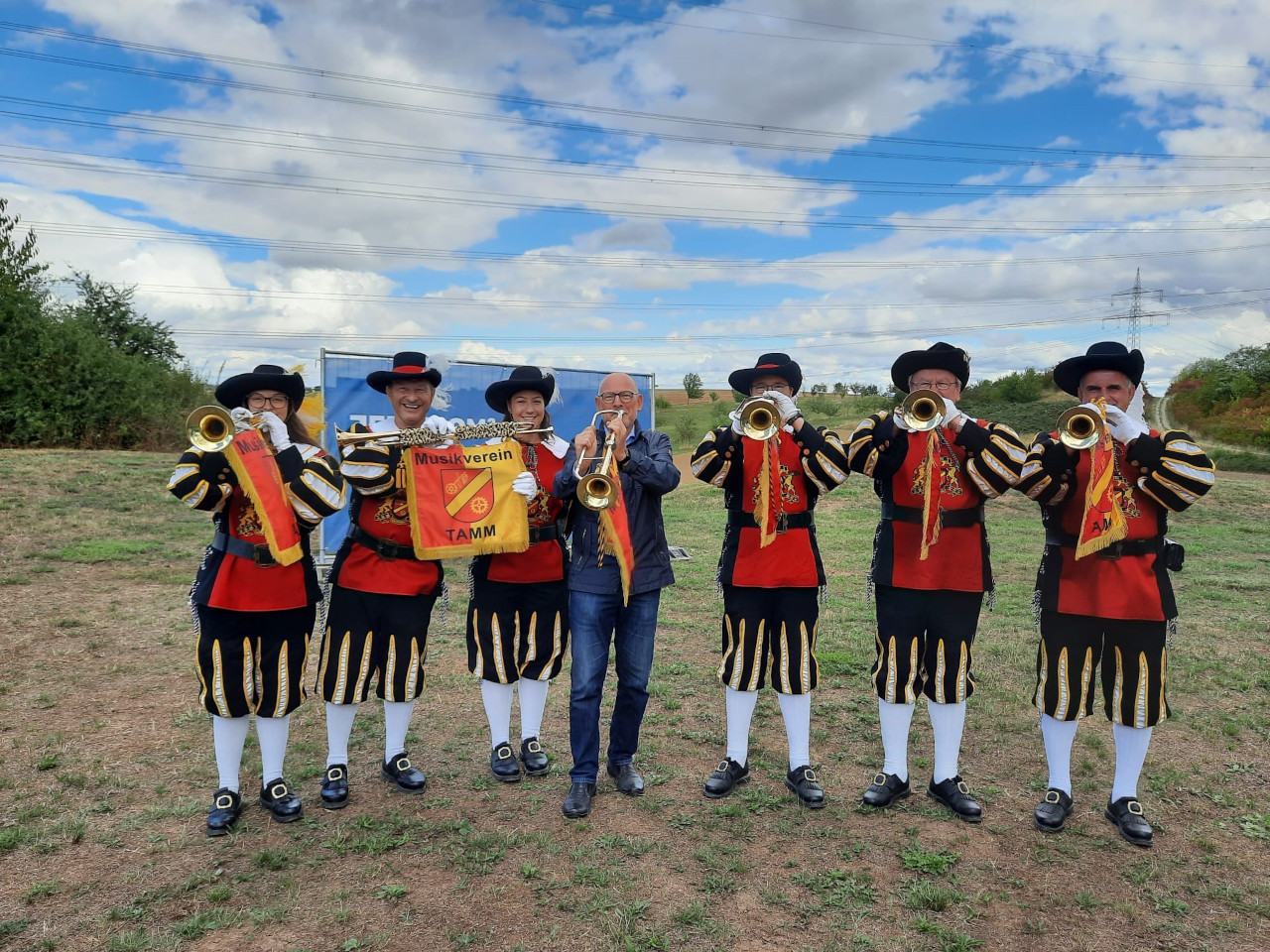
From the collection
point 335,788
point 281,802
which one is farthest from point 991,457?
point 281,802

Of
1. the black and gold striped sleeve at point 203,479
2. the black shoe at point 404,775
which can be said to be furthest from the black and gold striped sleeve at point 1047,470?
the black and gold striped sleeve at point 203,479

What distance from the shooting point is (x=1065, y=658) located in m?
4.16

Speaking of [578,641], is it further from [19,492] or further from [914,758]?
[19,492]

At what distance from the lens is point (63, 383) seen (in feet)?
75.4

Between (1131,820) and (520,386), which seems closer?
(1131,820)

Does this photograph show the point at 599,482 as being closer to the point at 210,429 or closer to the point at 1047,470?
the point at 210,429

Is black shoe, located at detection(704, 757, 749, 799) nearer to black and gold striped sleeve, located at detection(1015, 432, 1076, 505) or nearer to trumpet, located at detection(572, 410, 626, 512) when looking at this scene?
trumpet, located at detection(572, 410, 626, 512)

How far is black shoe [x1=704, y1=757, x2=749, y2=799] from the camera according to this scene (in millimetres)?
4434

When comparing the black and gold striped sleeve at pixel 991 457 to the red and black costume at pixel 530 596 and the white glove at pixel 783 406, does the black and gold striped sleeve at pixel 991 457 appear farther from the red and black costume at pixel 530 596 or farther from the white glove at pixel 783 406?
the red and black costume at pixel 530 596

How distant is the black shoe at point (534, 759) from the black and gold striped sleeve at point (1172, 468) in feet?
11.7

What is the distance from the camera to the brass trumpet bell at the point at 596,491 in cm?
389

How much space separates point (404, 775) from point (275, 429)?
6.73 feet

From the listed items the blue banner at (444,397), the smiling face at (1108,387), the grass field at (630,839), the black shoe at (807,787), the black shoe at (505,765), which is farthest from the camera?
the blue banner at (444,397)

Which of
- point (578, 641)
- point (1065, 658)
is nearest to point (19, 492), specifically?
point (578, 641)
